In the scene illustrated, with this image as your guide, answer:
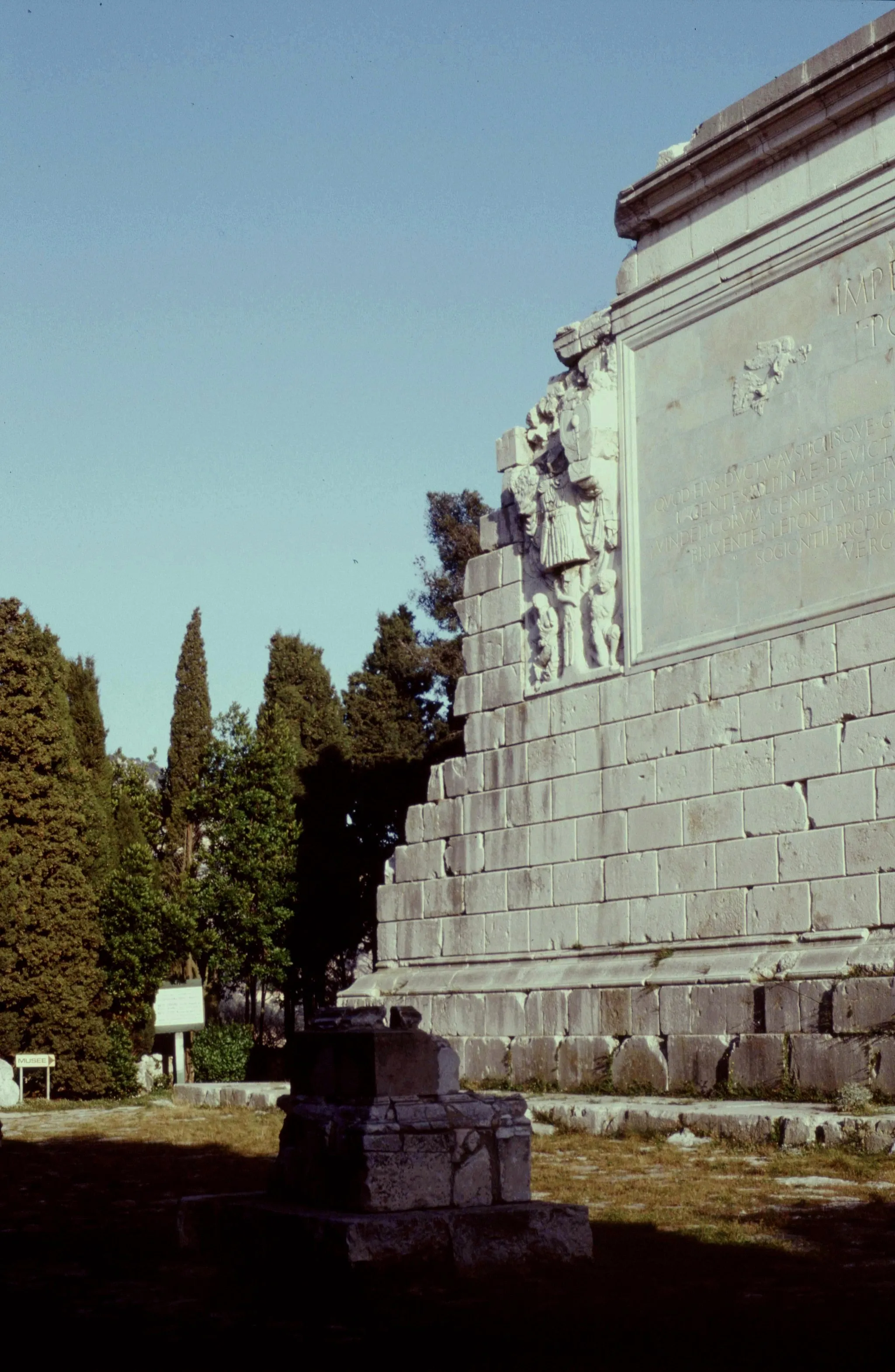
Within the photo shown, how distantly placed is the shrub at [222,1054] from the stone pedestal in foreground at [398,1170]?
16564 millimetres

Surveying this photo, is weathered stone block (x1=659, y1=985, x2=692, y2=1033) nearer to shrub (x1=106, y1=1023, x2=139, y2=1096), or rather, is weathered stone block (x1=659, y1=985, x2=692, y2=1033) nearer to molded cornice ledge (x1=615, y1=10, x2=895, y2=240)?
molded cornice ledge (x1=615, y1=10, x2=895, y2=240)

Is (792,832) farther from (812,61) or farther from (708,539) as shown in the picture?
(812,61)

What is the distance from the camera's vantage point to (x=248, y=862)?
26.8 m

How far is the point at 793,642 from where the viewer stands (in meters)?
14.0

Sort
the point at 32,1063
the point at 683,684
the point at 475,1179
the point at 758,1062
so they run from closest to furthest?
the point at 475,1179, the point at 758,1062, the point at 683,684, the point at 32,1063

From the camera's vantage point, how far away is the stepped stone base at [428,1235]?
6.20 metres

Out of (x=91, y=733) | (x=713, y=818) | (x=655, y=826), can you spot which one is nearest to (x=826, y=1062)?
(x=713, y=818)

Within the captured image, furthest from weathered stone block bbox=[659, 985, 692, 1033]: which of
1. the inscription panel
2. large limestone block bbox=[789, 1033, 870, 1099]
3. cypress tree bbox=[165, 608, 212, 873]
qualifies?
cypress tree bbox=[165, 608, 212, 873]

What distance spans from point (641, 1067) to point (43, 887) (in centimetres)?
1145

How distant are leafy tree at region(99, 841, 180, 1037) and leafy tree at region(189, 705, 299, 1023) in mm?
1088

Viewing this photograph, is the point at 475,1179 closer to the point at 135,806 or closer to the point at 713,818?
the point at 713,818

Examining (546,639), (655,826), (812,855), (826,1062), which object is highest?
(546,639)

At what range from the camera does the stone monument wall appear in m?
13.4

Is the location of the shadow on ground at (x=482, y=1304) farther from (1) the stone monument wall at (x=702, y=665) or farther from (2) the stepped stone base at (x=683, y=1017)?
(1) the stone monument wall at (x=702, y=665)
